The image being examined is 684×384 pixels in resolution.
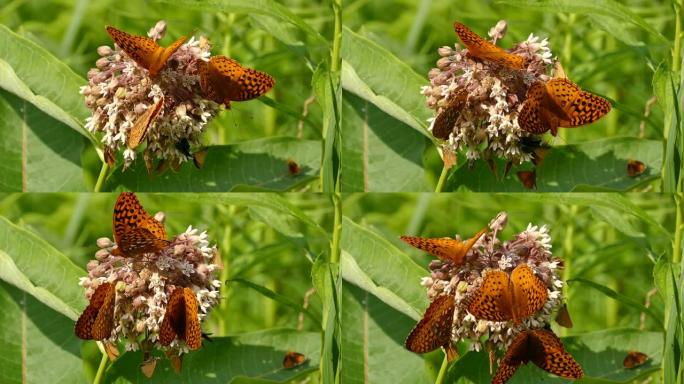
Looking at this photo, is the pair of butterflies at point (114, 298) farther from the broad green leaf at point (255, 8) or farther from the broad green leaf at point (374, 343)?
the broad green leaf at point (255, 8)

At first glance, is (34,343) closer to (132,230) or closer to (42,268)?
(42,268)

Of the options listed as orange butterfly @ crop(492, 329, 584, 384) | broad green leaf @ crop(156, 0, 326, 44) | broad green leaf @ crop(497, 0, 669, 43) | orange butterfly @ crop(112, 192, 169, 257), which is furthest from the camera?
broad green leaf @ crop(497, 0, 669, 43)

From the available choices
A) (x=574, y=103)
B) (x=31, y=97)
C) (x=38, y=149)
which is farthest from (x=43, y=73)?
(x=574, y=103)

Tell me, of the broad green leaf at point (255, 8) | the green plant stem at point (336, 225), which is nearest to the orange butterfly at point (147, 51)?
the broad green leaf at point (255, 8)

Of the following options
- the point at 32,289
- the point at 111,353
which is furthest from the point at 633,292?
the point at 32,289

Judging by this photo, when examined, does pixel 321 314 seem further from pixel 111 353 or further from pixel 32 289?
pixel 32 289

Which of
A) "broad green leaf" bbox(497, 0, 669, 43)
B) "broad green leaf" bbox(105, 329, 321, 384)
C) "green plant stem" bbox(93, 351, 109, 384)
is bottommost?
"green plant stem" bbox(93, 351, 109, 384)

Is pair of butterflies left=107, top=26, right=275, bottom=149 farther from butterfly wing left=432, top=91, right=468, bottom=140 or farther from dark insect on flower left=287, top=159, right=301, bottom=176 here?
butterfly wing left=432, top=91, right=468, bottom=140

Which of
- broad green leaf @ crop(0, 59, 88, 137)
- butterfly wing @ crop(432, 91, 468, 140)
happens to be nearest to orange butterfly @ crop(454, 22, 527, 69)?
butterfly wing @ crop(432, 91, 468, 140)
